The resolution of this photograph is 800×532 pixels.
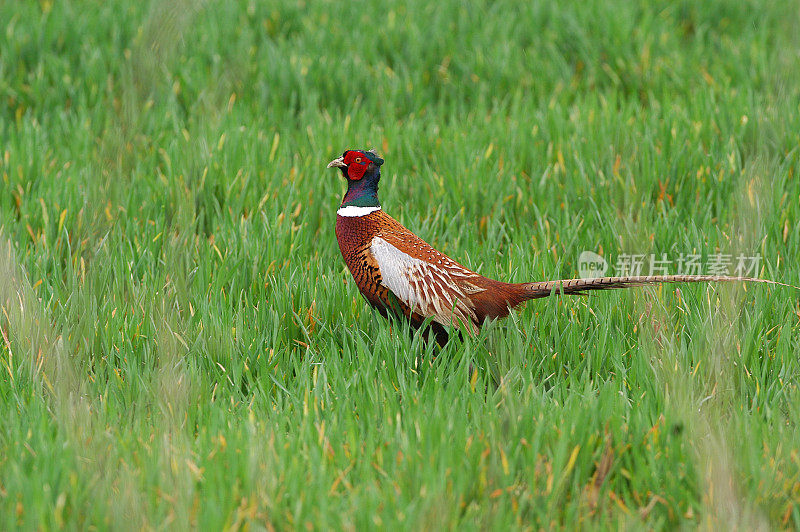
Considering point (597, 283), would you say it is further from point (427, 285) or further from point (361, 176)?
point (361, 176)

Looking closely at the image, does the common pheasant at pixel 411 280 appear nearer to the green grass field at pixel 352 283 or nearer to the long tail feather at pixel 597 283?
the long tail feather at pixel 597 283

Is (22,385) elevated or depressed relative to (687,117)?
depressed

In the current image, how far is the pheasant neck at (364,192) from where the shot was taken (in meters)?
2.89

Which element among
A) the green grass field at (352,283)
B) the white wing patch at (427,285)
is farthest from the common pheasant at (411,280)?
the green grass field at (352,283)

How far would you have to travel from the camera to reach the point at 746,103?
15.7 ft

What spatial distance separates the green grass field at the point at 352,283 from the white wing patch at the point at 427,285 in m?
0.14

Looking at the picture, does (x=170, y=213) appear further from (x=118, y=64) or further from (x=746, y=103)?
(x=746, y=103)

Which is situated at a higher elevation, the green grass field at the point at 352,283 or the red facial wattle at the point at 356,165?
the red facial wattle at the point at 356,165

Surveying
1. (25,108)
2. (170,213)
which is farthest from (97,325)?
(25,108)

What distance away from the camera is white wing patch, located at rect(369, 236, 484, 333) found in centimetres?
273

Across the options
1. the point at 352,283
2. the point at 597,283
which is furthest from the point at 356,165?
the point at 597,283

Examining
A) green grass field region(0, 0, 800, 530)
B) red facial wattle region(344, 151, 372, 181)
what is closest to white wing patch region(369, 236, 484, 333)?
green grass field region(0, 0, 800, 530)

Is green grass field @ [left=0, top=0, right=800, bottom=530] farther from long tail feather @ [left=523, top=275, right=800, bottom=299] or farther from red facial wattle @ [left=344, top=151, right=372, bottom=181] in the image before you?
red facial wattle @ [left=344, top=151, right=372, bottom=181]

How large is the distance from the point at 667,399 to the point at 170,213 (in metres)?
2.57
